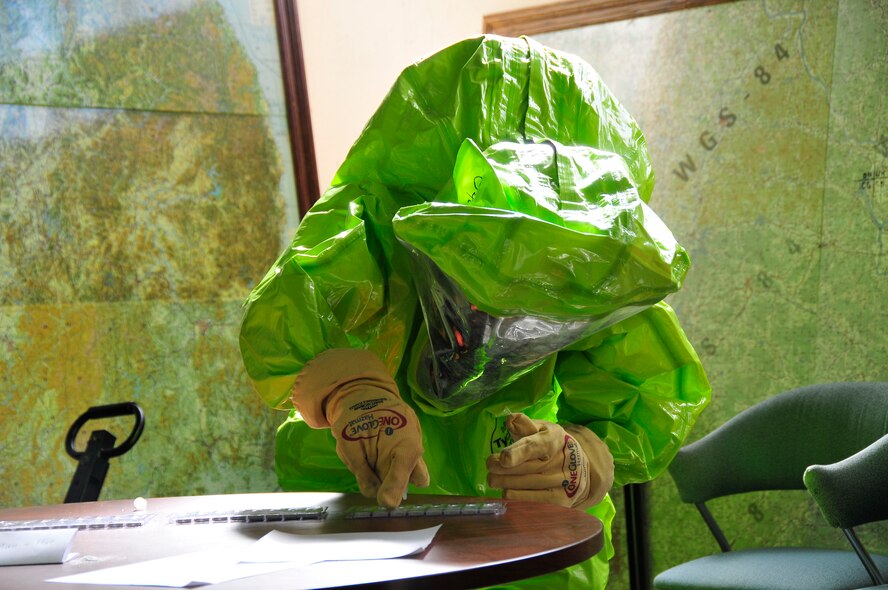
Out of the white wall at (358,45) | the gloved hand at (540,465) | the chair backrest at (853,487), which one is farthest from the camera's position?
the white wall at (358,45)

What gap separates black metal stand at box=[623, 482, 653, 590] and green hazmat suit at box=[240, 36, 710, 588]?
1269 mm

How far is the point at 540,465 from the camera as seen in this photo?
49.9 inches

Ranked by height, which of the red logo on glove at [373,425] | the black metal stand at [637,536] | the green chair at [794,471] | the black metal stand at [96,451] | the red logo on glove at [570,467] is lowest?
the black metal stand at [637,536]

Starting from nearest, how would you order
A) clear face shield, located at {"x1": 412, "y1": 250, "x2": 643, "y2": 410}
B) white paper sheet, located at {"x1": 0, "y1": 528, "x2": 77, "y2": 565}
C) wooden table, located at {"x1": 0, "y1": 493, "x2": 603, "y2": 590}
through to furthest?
wooden table, located at {"x1": 0, "y1": 493, "x2": 603, "y2": 590}
white paper sheet, located at {"x1": 0, "y1": 528, "x2": 77, "y2": 565}
clear face shield, located at {"x1": 412, "y1": 250, "x2": 643, "y2": 410}

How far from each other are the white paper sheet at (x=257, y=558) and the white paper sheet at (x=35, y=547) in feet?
0.36

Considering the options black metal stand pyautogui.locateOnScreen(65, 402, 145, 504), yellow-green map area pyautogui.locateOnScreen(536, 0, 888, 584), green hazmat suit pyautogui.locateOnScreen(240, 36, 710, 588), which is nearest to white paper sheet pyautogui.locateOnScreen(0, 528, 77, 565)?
green hazmat suit pyautogui.locateOnScreen(240, 36, 710, 588)

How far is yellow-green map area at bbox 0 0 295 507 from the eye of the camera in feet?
7.75

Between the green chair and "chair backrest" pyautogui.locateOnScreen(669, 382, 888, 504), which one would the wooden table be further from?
"chair backrest" pyautogui.locateOnScreen(669, 382, 888, 504)

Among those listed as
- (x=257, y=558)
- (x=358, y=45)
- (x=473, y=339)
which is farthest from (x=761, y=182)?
(x=257, y=558)

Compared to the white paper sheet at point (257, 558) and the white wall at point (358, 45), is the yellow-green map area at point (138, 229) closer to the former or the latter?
the white wall at point (358, 45)

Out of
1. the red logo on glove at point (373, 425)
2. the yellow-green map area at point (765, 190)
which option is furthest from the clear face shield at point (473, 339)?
the yellow-green map area at point (765, 190)

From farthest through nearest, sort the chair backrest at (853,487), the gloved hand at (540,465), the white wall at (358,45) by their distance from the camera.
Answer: the white wall at (358,45) < the chair backrest at (853,487) < the gloved hand at (540,465)

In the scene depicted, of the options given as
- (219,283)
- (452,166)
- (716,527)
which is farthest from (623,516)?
(452,166)

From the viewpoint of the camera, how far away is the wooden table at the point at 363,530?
85 centimetres
